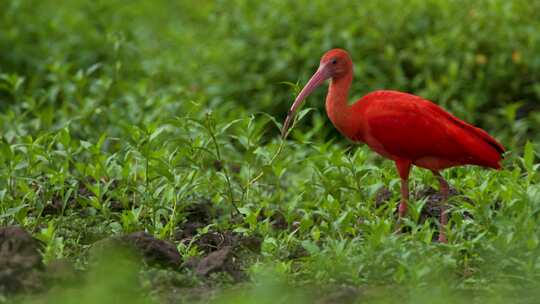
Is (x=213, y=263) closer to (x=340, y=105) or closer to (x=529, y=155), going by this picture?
(x=340, y=105)

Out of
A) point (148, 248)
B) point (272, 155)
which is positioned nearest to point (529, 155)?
point (272, 155)

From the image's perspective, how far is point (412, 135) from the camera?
637 cm

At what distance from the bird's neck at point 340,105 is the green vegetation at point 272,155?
0.20 metres

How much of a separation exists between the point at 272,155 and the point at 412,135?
35.0 inches

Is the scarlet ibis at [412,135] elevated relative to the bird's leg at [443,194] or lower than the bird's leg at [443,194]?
elevated

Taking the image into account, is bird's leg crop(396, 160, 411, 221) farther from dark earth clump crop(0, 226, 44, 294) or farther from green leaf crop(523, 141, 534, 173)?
dark earth clump crop(0, 226, 44, 294)

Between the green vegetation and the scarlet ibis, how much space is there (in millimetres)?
144

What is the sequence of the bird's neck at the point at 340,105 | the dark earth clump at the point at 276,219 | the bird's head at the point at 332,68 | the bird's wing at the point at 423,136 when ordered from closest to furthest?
the bird's wing at the point at 423,136
the bird's neck at the point at 340,105
the bird's head at the point at 332,68
the dark earth clump at the point at 276,219

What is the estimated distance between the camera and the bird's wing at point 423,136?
250 inches

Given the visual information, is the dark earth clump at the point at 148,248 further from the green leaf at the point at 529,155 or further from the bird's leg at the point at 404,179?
the green leaf at the point at 529,155

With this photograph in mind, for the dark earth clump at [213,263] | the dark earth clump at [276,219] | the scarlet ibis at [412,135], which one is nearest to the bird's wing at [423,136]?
the scarlet ibis at [412,135]

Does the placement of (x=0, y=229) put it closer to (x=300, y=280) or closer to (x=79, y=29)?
(x=300, y=280)

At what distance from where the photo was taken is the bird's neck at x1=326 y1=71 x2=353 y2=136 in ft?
21.4

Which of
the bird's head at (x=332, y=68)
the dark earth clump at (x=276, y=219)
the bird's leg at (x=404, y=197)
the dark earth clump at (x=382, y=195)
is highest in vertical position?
the bird's head at (x=332, y=68)
